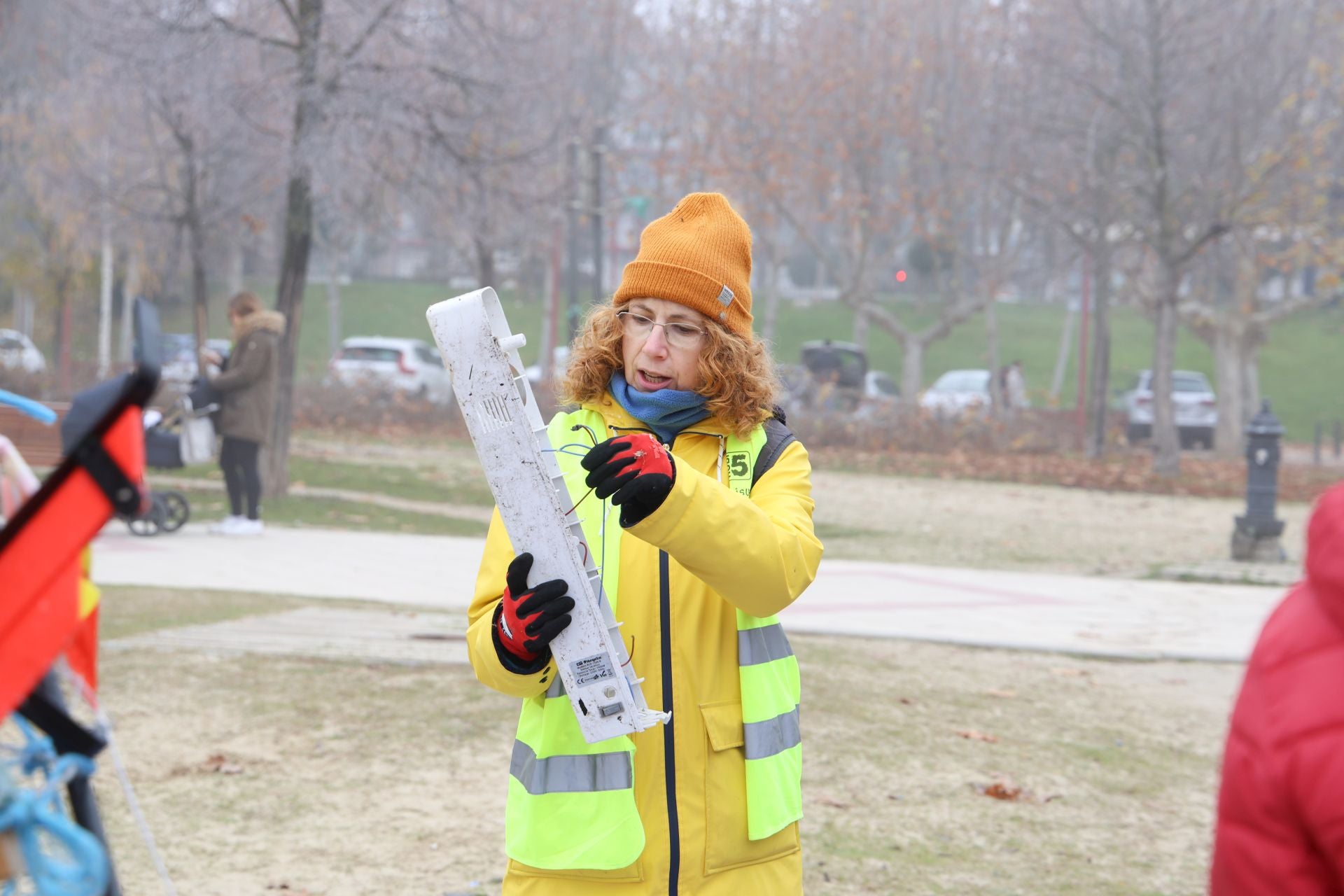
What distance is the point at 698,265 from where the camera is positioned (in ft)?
8.50

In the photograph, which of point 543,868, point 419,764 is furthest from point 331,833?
point 543,868

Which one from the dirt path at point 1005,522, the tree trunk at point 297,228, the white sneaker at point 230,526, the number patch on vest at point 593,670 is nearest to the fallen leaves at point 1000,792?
the number patch on vest at point 593,670

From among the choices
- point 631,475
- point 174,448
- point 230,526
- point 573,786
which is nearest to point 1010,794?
point 573,786

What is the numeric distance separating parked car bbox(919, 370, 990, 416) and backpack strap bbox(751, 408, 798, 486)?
23.1m

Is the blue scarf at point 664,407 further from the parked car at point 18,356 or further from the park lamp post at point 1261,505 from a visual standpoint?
the parked car at point 18,356

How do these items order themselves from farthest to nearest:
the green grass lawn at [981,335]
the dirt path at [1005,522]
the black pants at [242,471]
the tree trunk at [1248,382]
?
1. the green grass lawn at [981,335]
2. the tree trunk at [1248,382]
3. the dirt path at [1005,522]
4. the black pants at [242,471]

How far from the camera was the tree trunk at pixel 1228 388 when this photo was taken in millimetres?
28141

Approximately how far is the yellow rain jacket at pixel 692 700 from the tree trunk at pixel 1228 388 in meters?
27.5

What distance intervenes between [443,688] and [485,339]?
468 centimetres

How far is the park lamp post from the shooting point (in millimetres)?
12750

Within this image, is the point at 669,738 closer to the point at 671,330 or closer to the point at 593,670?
the point at 593,670

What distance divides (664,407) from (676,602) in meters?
0.35

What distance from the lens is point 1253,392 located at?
1270 inches

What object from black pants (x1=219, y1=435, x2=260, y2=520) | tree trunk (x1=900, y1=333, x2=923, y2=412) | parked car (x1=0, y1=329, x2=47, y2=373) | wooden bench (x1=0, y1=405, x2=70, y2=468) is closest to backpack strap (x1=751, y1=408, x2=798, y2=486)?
wooden bench (x1=0, y1=405, x2=70, y2=468)
